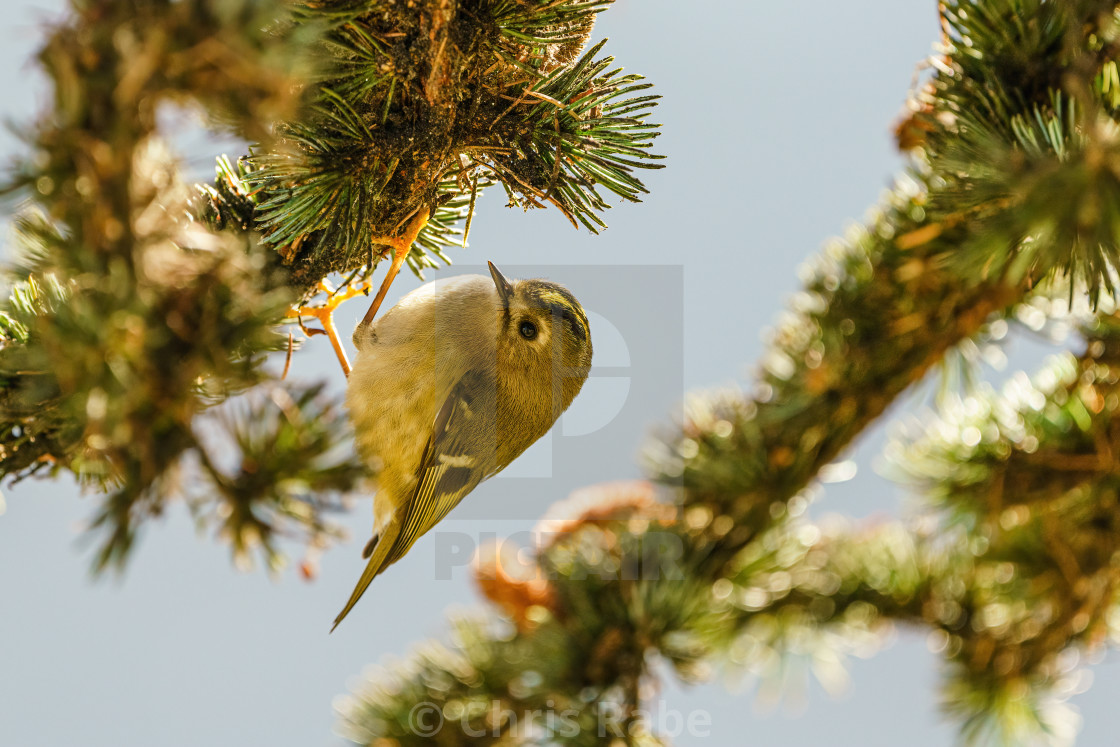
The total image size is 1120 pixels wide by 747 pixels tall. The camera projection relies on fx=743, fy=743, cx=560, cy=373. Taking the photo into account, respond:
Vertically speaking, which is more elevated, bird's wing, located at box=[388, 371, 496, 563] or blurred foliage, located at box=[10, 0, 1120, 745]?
blurred foliage, located at box=[10, 0, 1120, 745]

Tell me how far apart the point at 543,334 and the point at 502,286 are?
18cm

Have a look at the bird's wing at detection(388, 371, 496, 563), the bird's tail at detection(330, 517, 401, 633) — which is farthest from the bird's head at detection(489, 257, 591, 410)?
the bird's tail at detection(330, 517, 401, 633)

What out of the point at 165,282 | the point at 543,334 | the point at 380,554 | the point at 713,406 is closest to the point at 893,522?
the point at 713,406

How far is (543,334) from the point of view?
217 centimetres

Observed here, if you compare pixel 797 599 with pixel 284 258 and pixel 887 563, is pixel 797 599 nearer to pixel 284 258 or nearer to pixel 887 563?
pixel 887 563

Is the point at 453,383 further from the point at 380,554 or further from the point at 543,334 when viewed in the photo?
the point at 380,554

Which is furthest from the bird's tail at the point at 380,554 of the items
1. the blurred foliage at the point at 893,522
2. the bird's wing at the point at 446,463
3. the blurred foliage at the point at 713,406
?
the blurred foliage at the point at 893,522

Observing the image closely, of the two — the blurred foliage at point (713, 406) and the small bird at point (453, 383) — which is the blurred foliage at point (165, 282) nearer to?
the blurred foliage at point (713, 406)

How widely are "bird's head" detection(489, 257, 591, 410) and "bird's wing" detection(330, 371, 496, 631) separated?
129 mm

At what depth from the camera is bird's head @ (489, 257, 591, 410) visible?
6.93 ft

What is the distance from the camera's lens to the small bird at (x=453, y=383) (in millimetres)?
1988

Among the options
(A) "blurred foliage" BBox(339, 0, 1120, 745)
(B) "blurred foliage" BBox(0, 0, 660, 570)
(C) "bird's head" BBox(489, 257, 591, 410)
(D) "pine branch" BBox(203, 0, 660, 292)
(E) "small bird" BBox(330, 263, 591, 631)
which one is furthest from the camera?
(C) "bird's head" BBox(489, 257, 591, 410)

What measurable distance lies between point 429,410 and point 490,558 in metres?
1.22

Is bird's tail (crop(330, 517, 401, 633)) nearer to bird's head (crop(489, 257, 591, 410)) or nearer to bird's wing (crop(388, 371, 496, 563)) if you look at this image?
bird's wing (crop(388, 371, 496, 563))
